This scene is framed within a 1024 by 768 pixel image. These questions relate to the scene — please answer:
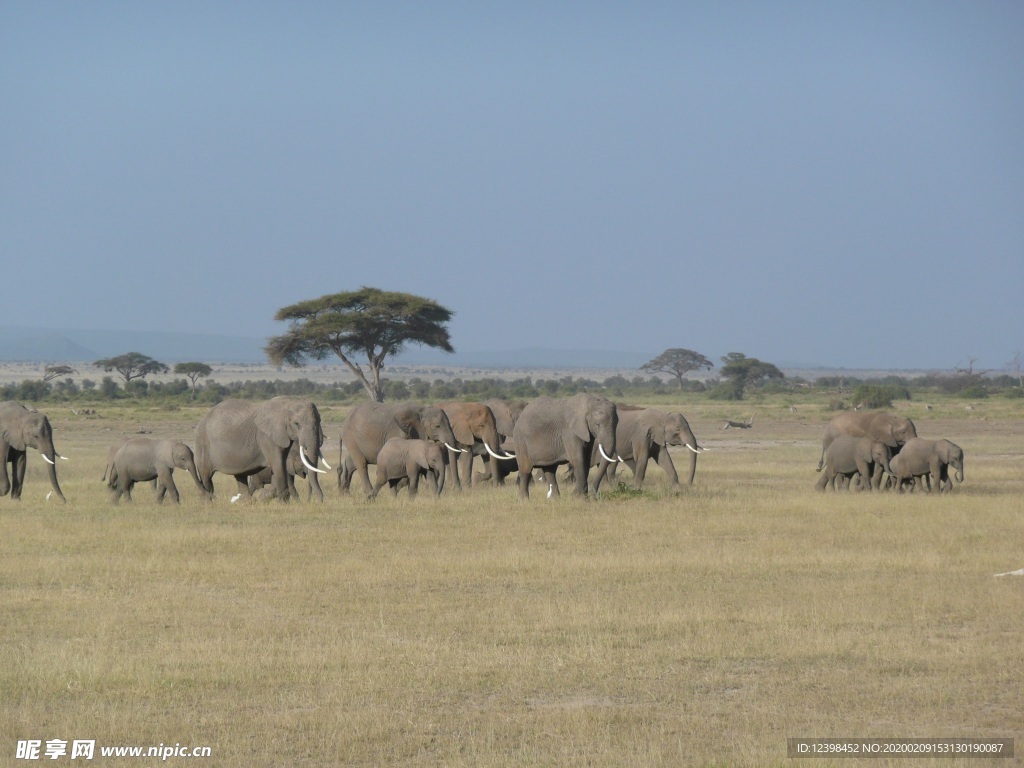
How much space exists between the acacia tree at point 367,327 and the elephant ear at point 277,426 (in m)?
30.8

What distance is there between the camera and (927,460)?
24688 millimetres

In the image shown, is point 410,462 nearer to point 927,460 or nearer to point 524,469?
point 524,469

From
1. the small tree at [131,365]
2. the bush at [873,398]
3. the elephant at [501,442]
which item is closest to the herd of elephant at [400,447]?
the elephant at [501,442]

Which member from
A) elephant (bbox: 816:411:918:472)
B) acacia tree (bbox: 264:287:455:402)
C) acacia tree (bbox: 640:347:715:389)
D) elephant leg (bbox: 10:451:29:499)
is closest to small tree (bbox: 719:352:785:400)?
acacia tree (bbox: 640:347:715:389)

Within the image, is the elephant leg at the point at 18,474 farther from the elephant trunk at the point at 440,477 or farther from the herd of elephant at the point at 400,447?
the elephant trunk at the point at 440,477

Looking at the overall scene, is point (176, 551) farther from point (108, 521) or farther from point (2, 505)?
point (2, 505)

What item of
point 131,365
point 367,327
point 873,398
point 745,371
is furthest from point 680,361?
point 367,327

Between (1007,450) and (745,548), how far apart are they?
2670cm

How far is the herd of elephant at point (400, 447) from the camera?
22.4 metres

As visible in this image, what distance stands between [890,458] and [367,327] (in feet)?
102

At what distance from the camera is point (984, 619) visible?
11.8m

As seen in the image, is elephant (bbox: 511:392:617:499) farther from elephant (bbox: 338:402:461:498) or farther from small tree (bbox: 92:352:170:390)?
small tree (bbox: 92:352:170:390)

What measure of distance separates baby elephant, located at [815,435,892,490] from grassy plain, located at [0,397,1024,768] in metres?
4.32

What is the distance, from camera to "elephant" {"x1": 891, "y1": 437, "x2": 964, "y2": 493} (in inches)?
962
